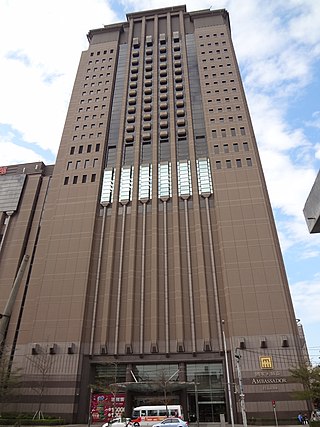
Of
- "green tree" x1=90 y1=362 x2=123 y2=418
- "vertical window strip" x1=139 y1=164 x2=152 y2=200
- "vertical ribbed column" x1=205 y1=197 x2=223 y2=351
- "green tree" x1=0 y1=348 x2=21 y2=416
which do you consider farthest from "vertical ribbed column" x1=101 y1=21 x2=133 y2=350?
"vertical ribbed column" x1=205 y1=197 x2=223 y2=351

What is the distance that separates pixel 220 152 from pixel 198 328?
102 feet

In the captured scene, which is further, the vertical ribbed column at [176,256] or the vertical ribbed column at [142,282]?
the vertical ribbed column at [176,256]

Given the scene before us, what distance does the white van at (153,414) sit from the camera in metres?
37.8

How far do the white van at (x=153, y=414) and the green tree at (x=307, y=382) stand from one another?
13797 millimetres

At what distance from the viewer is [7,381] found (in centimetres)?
4188

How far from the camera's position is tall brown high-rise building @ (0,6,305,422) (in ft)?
145

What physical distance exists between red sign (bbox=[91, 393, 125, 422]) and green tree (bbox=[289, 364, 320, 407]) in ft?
72.0

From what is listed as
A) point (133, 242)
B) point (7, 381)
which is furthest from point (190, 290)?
point (7, 381)

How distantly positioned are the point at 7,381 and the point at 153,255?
25.3m

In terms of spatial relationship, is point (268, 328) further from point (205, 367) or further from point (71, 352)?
point (71, 352)

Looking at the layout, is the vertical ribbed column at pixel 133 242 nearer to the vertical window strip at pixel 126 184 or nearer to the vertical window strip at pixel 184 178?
the vertical window strip at pixel 126 184

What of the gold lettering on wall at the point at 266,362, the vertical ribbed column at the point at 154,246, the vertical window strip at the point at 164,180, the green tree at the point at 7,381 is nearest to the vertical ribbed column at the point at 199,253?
the vertical window strip at the point at 164,180

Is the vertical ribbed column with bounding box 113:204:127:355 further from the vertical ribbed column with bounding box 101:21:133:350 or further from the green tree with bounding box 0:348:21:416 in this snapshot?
the green tree with bounding box 0:348:21:416

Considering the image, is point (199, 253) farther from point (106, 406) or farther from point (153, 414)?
point (106, 406)
